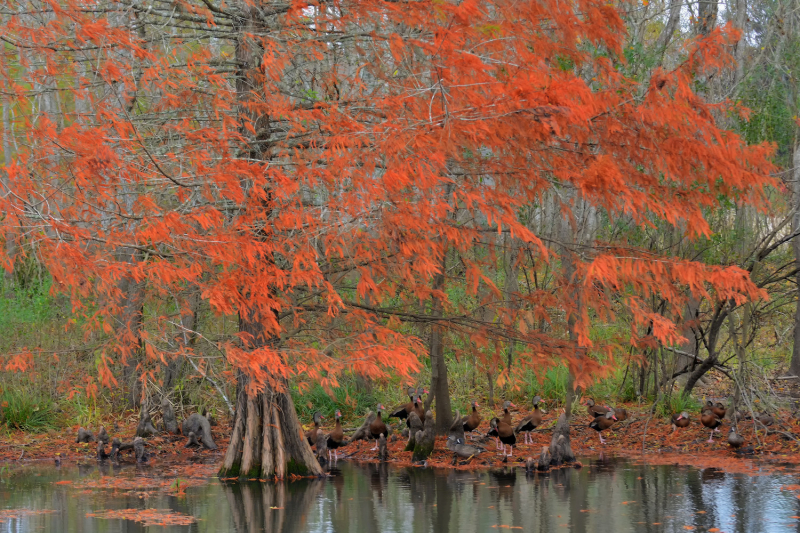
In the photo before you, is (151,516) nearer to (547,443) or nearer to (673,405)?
(547,443)

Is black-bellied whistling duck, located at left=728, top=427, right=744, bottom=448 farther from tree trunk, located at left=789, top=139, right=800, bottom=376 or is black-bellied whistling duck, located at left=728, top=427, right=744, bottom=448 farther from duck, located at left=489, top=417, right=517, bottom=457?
duck, located at left=489, top=417, right=517, bottom=457

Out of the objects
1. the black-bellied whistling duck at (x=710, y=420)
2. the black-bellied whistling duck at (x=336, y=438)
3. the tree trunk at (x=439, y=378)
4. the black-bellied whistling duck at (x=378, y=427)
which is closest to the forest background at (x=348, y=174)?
the tree trunk at (x=439, y=378)

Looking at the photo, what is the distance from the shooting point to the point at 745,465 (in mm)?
12031

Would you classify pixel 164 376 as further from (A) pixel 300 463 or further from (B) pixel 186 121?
(B) pixel 186 121

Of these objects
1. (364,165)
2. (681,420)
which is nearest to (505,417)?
(681,420)

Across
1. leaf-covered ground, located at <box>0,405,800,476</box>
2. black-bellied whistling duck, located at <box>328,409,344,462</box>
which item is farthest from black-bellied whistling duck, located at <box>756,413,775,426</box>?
black-bellied whistling duck, located at <box>328,409,344,462</box>

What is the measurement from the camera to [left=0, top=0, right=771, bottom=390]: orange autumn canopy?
9.13 m

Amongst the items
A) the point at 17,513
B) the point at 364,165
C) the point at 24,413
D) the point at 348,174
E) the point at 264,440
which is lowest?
the point at 17,513

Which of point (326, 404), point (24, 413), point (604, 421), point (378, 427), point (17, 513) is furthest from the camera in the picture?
point (326, 404)

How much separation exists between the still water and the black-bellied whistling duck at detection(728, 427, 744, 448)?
1.41 meters

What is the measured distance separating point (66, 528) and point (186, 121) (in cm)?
505

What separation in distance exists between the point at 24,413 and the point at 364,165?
10007 millimetres

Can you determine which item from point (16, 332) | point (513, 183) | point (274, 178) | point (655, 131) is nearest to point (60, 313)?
point (16, 332)

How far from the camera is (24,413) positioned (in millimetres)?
16188
